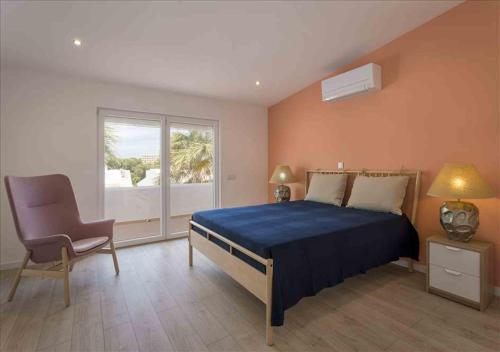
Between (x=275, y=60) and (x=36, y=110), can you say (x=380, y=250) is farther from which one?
(x=36, y=110)

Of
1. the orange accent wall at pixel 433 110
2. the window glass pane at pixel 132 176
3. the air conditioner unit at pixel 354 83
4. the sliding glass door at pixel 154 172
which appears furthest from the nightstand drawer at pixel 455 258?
the window glass pane at pixel 132 176

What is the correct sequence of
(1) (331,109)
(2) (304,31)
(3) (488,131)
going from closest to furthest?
(3) (488,131), (2) (304,31), (1) (331,109)

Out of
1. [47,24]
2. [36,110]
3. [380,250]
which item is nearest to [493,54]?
[380,250]

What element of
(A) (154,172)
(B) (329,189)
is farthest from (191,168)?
(B) (329,189)

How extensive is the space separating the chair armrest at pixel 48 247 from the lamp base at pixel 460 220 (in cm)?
348

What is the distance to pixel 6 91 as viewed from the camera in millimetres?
2939

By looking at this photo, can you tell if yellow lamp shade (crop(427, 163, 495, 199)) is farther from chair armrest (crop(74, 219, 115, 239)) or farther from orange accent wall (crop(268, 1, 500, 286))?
chair armrest (crop(74, 219, 115, 239))

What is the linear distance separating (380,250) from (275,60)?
8.71ft

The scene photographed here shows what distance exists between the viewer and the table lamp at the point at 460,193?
212cm

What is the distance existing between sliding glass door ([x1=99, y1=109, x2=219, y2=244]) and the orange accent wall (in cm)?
219

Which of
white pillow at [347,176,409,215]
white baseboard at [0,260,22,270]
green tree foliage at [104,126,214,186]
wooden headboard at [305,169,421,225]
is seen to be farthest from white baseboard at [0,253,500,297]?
green tree foliage at [104,126,214,186]

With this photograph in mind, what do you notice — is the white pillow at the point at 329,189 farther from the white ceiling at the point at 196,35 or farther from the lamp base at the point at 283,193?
the white ceiling at the point at 196,35

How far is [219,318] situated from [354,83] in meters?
3.15

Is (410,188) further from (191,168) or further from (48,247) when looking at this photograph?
(48,247)
